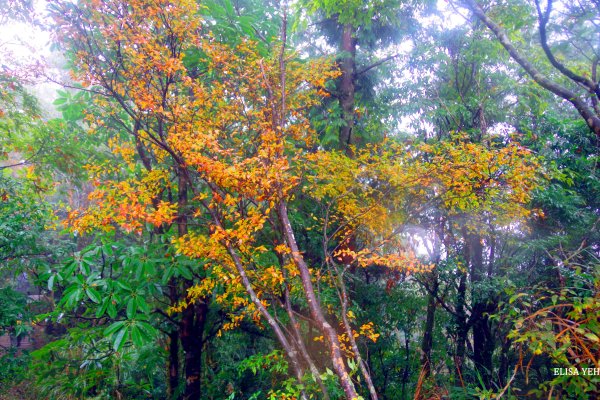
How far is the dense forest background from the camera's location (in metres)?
3.51

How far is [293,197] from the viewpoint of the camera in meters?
3.95

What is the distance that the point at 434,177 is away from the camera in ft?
13.9

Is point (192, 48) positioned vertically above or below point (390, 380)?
above

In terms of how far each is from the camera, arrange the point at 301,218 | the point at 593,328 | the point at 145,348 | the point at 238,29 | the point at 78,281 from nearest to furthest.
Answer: the point at 593,328 < the point at 78,281 < the point at 238,29 < the point at 301,218 < the point at 145,348

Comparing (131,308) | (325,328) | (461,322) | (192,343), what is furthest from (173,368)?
(461,322)

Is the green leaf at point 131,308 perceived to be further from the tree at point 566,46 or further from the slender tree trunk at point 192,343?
the tree at point 566,46

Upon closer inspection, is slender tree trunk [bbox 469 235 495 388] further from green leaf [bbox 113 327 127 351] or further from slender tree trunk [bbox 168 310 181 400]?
green leaf [bbox 113 327 127 351]

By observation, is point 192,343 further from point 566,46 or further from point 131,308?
point 566,46

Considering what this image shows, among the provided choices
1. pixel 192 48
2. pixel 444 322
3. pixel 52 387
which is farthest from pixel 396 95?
pixel 52 387

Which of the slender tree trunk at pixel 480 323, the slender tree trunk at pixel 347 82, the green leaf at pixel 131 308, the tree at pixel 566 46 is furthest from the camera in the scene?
the slender tree trunk at pixel 480 323

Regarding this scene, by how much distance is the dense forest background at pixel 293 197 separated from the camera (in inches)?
138

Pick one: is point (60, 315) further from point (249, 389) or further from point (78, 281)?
point (249, 389)

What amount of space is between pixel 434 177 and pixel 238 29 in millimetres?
3150

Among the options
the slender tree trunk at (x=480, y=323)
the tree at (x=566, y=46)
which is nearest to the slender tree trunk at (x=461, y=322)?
the slender tree trunk at (x=480, y=323)
